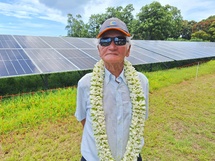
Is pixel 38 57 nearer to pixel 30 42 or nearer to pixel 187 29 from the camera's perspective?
pixel 30 42

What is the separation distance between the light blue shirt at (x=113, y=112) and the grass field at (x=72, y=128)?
1595mm

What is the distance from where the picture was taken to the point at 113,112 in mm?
1438

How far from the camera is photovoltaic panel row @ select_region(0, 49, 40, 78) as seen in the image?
4.96 m

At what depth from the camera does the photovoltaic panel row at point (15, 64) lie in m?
4.96

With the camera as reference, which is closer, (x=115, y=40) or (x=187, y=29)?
(x=115, y=40)

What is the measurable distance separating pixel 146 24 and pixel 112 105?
25.6 meters

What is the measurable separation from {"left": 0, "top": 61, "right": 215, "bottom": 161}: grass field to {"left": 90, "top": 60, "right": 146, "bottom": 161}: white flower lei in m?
1.64

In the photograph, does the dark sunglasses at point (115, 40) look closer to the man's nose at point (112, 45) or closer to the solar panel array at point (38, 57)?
the man's nose at point (112, 45)

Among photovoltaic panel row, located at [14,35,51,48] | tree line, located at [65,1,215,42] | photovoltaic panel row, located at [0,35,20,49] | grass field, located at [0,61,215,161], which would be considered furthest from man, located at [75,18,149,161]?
tree line, located at [65,1,215,42]

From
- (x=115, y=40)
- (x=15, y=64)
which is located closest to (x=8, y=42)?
(x=15, y=64)

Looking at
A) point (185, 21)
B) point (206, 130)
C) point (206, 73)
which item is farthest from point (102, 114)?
point (185, 21)

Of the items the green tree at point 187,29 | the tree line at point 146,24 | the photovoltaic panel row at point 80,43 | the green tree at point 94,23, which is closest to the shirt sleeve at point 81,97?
the photovoltaic panel row at point 80,43

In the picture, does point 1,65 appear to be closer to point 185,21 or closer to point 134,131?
point 134,131

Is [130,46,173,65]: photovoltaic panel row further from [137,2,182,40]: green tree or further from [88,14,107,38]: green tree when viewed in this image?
[88,14,107,38]: green tree
